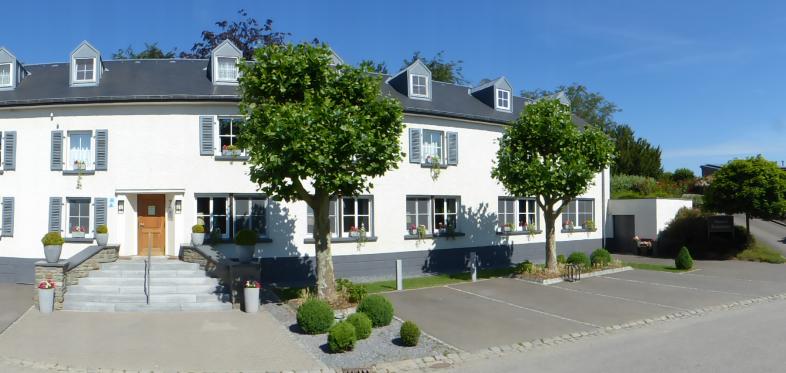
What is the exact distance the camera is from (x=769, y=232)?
100 feet

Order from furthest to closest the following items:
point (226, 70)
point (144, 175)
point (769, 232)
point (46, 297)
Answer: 1. point (769, 232)
2. point (226, 70)
3. point (144, 175)
4. point (46, 297)

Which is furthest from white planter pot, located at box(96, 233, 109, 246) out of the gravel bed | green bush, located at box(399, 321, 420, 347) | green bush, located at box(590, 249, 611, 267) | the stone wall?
green bush, located at box(590, 249, 611, 267)

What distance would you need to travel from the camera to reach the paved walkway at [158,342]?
9.84 m

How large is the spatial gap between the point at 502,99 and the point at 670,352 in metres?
16.6

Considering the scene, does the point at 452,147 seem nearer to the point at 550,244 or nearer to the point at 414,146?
the point at 414,146

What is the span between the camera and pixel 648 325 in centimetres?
1279

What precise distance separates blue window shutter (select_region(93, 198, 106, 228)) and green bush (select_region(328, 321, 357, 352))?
11610 mm

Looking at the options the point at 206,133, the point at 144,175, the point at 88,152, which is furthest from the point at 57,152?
the point at 206,133

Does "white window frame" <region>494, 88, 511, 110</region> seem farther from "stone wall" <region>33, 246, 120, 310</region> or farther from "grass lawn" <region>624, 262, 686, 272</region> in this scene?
"stone wall" <region>33, 246, 120, 310</region>

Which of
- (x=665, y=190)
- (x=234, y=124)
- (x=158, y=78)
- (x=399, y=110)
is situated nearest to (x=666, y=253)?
(x=665, y=190)

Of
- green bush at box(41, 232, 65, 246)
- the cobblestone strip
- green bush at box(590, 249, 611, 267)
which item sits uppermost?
green bush at box(41, 232, 65, 246)

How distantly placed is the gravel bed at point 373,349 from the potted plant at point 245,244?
526 centimetres

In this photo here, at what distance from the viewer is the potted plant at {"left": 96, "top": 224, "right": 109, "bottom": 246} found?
682 inches

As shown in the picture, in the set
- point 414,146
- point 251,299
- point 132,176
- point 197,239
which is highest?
point 414,146
